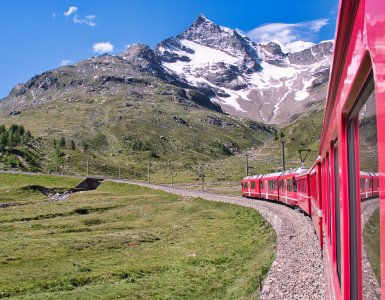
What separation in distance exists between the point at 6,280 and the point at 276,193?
28.2m

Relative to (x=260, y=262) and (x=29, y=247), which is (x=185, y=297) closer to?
(x=260, y=262)

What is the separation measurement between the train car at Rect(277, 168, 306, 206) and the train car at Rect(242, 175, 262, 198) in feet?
35.2

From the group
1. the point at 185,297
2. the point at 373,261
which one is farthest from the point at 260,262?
the point at 373,261

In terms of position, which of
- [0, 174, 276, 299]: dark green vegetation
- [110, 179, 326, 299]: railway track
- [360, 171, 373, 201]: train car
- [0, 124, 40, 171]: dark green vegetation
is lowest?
[0, 174, 276, 299]: dark green vegetation

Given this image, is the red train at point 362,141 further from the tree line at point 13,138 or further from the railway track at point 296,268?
the tree line at point 13,138

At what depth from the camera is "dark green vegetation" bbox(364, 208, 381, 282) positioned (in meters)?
2.60

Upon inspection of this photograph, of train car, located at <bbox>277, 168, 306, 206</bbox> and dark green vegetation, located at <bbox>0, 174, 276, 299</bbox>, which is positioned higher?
train car, located at <bbox>277, 168, 306, 206</bbox>

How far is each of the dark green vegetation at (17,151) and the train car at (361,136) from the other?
119 metres

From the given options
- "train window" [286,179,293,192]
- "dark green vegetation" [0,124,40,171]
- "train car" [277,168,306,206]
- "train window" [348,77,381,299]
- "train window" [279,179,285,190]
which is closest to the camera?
"train window" [348,77,381,299]

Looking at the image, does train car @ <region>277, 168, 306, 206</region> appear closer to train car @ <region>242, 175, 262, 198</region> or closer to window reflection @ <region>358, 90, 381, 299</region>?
train car @ <region>242, 175, 262, 198</region>

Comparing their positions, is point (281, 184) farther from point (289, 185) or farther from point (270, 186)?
point (270, 186)

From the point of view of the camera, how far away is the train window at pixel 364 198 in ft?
8.93

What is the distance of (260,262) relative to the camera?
72.3 ft

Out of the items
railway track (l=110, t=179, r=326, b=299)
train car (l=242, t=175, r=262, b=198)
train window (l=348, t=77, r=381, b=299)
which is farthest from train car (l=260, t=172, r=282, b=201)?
train window (l=348, t=77, r=381, b=299)
